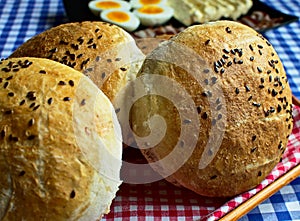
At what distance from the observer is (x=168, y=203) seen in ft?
5.64

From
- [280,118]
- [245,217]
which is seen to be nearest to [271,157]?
[280,118]

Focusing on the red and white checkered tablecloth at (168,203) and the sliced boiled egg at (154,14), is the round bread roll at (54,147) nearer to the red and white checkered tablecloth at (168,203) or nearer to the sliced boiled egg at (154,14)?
the red and white checkered tablecloth at (168,203)

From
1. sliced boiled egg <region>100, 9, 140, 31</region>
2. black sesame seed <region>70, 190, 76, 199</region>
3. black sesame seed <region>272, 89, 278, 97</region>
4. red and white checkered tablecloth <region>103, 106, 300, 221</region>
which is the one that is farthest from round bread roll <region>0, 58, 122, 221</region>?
sliced boiled egg <region>100, 9, 140, 31</region>

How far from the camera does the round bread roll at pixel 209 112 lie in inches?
63.2

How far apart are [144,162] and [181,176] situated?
Answer: 26cm

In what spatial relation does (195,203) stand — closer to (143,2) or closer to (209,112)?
(209,112)

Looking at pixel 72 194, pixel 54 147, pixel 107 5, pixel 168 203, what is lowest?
pixel 107 5

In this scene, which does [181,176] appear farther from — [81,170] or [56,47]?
[56,47]

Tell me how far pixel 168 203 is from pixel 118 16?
1.86 meters

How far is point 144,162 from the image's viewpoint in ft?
6.18

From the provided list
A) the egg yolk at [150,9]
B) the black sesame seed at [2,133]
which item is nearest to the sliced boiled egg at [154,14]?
the egg yolk at [150,9]

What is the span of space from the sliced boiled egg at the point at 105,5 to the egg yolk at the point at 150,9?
0.37 ft

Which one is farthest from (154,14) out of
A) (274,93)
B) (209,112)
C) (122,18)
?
(209,112)

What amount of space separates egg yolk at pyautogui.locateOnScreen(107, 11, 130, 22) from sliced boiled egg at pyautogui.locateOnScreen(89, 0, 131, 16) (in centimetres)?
11
